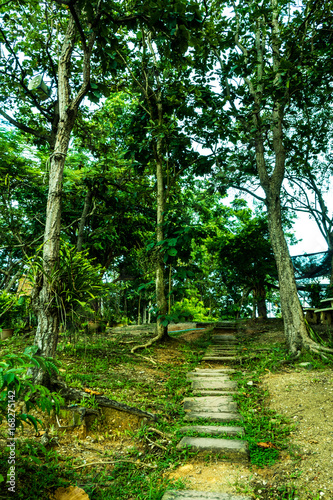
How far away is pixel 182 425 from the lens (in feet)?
10.7

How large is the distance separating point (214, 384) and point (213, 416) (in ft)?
3.32

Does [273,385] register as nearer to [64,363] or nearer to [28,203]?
[64,363]

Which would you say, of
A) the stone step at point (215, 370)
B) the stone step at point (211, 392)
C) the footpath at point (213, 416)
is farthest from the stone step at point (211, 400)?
the stone step at point (215, 370)

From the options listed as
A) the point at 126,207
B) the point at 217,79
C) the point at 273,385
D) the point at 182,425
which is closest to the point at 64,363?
the point at 182,425

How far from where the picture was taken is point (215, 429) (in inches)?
120

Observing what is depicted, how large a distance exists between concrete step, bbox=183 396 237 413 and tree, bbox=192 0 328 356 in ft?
7.01

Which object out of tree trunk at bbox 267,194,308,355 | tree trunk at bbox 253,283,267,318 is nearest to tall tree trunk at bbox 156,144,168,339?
tree trunk at bbox 267,194,308,355

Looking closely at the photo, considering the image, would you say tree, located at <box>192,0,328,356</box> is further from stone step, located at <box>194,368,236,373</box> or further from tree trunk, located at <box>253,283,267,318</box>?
tree trunk, located at <box>253,283,267,318</box>

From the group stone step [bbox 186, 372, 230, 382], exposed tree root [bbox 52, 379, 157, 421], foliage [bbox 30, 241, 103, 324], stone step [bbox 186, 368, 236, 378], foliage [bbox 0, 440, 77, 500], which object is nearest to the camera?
foliage [bbox 0, 440, 77, 500]

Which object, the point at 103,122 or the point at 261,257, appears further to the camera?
the point at 261,257

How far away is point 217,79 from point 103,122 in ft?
10.5

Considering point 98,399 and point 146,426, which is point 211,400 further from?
point 98,399

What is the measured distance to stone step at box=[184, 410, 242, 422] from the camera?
3.34 m

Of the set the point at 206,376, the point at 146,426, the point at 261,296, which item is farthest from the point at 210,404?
the point at 261,296
